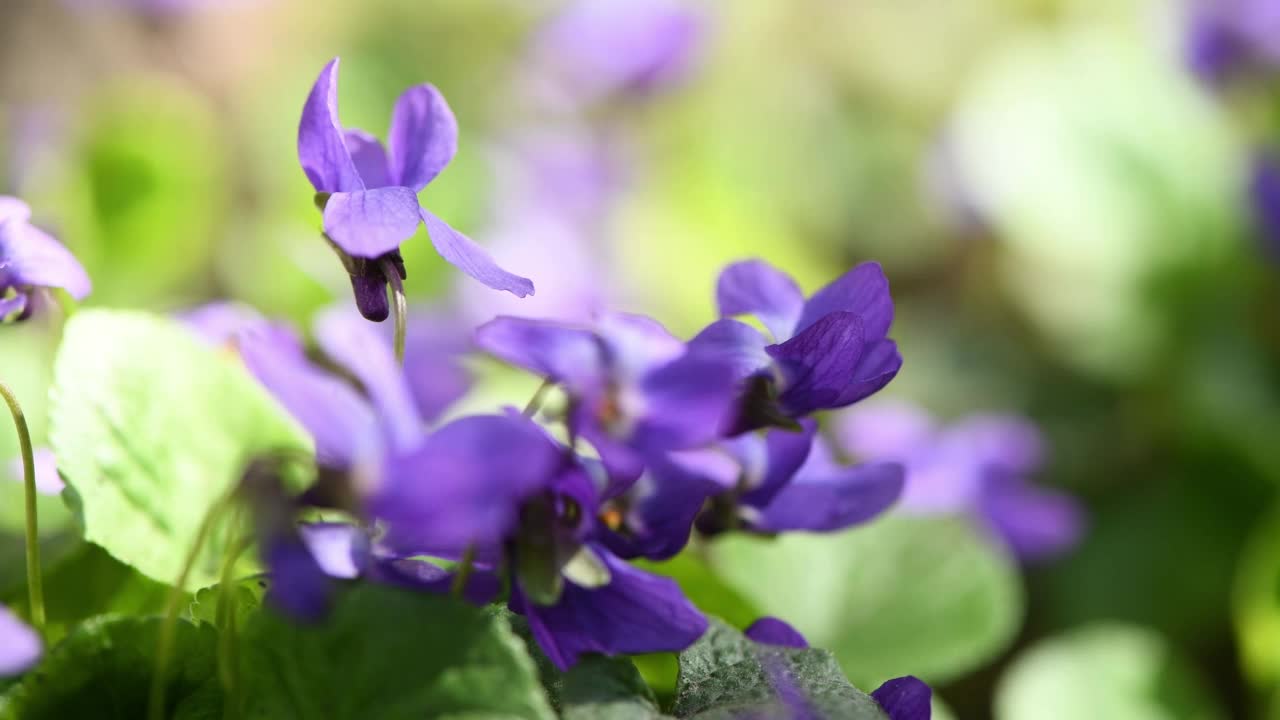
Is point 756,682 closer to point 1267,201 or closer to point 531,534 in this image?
point 531,534

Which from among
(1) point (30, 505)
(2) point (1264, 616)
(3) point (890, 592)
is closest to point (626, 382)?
(1) point (30, 505)

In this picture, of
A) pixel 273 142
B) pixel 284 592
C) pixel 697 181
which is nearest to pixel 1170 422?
pixel 697 181

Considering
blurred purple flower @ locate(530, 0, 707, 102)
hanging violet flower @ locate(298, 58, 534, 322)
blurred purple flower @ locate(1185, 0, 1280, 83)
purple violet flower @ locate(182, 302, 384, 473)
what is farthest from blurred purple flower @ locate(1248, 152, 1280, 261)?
purple violet flower @ locate(182, 302, 384, 473)

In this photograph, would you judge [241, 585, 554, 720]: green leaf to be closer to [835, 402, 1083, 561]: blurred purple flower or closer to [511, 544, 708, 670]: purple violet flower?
[511, 544, 708, 670]: purple violet flower

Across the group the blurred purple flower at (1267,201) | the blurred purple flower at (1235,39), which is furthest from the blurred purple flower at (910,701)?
the blurred purple flower at (1235,39)

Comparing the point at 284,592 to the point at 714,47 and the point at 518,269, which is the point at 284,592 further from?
the point at 714,47

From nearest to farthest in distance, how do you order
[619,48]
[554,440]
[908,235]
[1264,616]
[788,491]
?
[554,440] → [788,491] → [1264,616] → [908,235] → [619,48]
